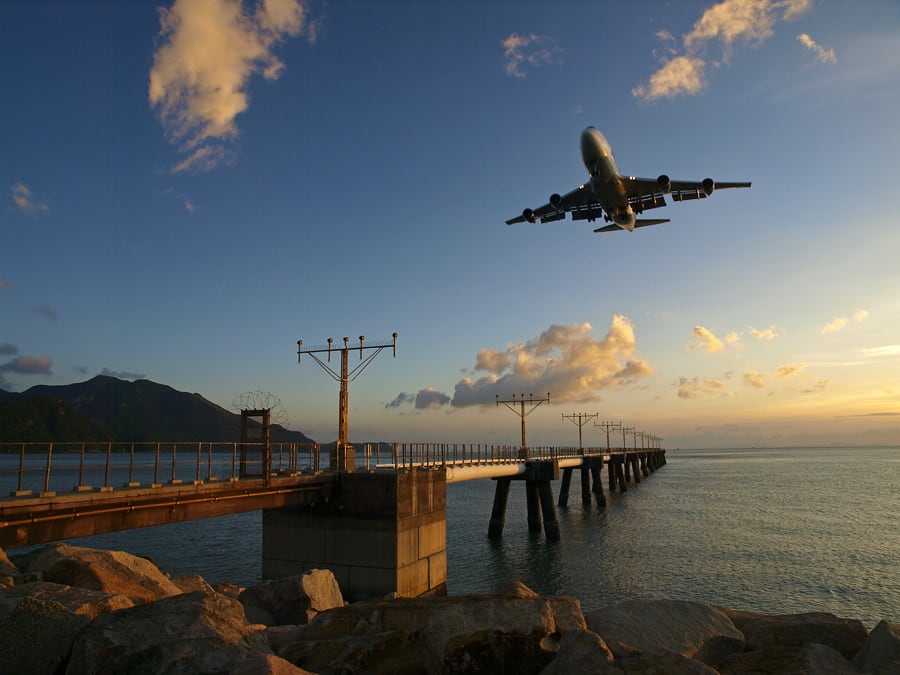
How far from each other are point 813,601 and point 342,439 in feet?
66.9

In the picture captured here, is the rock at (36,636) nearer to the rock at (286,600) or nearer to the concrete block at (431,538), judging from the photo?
the rock at (286,600)

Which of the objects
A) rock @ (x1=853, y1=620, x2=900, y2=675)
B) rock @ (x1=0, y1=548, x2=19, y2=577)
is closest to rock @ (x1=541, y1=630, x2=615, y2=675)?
rock @ (x1=853, y1=620, x2=900, y2=675)

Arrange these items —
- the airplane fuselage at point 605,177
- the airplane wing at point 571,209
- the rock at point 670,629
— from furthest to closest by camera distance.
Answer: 1. the airplane wing at point 571,209
2. the airplane fuselage at point 605,177
3. the rock at point 670,629

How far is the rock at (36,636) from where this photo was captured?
22.8ft

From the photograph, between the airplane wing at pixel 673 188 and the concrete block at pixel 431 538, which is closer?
the concrete block at pixel 431 538

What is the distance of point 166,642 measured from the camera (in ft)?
21.8

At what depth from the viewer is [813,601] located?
24844 mm

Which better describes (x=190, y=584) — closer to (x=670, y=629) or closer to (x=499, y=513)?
(x=670, y=629)

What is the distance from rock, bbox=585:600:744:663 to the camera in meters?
8.16

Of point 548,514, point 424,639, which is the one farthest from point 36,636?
point 548,514

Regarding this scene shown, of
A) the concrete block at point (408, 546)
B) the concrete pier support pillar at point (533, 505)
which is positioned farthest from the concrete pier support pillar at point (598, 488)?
the concrete block at point (408, 546)

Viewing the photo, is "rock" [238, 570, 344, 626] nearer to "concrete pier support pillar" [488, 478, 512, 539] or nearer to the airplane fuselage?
the airplane fuselage

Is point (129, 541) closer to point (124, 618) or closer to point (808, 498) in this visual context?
point (124, 618)

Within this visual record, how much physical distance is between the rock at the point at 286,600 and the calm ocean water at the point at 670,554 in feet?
43.7
